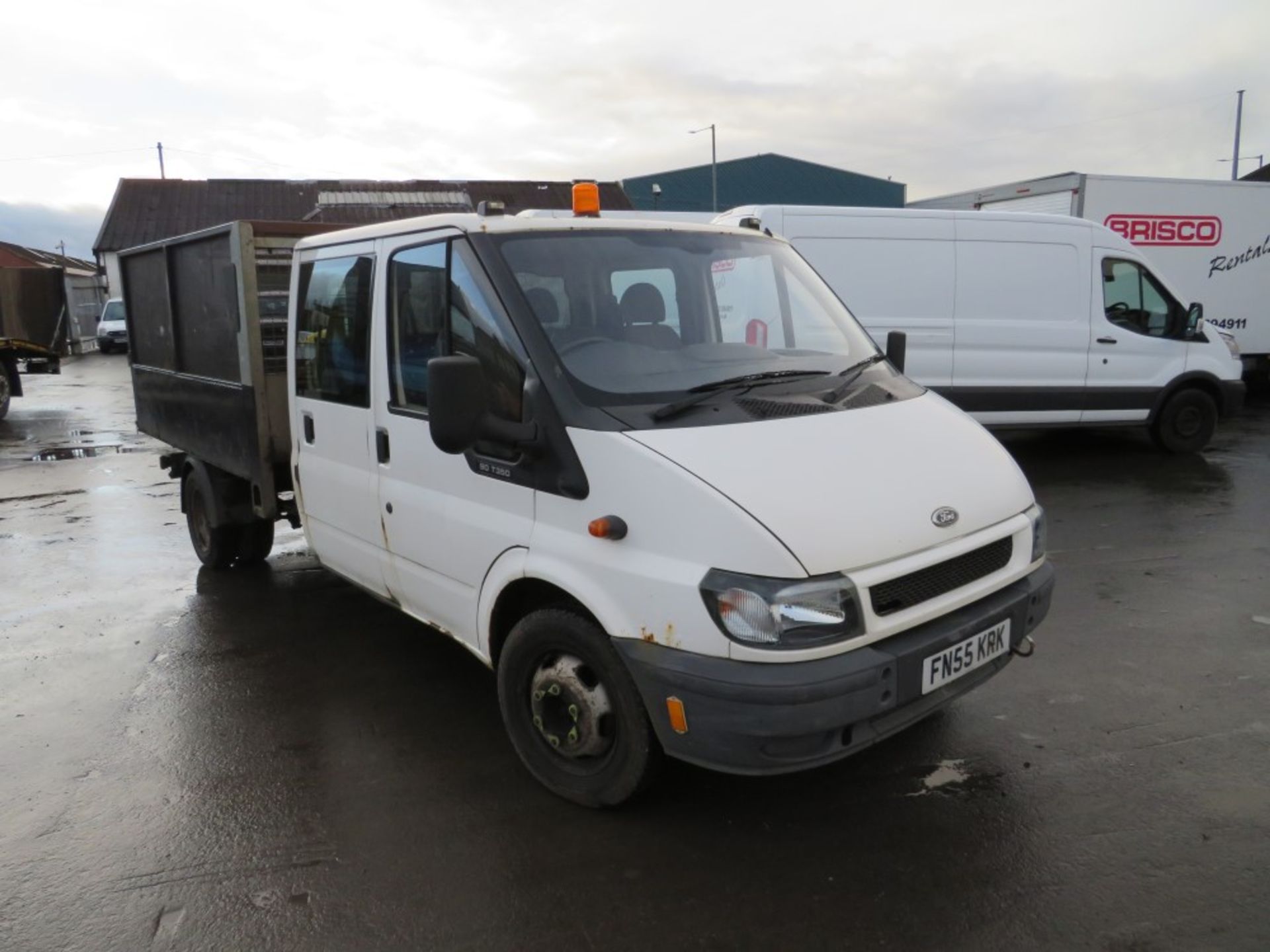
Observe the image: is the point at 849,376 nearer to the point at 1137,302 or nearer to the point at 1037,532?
the point at 1037,532

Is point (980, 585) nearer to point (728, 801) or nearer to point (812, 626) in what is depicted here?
point (812, 626)

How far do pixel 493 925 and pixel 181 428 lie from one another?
15.8ft

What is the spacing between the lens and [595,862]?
2.92m

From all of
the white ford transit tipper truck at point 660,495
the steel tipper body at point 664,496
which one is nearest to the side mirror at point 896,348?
the white ford transit tipper truck at point 660,495

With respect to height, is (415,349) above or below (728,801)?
above

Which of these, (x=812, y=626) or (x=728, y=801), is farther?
(x=728, y=801)

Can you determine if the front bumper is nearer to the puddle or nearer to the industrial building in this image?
the puddle

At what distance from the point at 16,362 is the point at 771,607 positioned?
685 inches

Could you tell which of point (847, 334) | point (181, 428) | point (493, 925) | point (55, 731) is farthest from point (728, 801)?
point (181, 428)

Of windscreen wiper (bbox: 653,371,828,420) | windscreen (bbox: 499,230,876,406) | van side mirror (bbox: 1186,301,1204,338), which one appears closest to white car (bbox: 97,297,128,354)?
van side mirror (bbox: 1186,301,1204,338)

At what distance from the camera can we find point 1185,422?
9.70 meters

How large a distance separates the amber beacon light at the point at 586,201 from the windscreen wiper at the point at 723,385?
1.02 meters

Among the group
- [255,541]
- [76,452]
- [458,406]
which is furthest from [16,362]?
[458,406]

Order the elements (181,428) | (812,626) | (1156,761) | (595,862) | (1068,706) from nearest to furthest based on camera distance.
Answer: (812,626) → (595,862) → (1156,761) → (1068,706) → (181,428)
